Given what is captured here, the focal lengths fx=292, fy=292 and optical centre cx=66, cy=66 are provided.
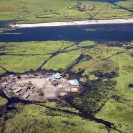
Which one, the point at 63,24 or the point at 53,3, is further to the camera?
the point at 53,3

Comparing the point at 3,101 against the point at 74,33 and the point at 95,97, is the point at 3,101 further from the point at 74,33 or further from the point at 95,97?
the point at 74,33

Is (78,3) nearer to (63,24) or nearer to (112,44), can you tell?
(63,24)

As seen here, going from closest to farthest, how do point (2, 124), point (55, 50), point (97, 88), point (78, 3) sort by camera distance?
point (2, 124) < point (97, 88) < point (55, 50) < point (78, 3)

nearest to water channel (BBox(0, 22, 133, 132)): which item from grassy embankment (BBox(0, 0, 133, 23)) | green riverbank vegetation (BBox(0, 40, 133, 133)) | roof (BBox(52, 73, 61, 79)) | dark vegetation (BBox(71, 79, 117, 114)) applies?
green riverbank vegetation (BBox(0, 40, 133, 133))

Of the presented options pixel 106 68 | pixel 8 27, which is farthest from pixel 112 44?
pixel 8 27

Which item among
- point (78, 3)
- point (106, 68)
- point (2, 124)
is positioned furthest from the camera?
point (78, 3)

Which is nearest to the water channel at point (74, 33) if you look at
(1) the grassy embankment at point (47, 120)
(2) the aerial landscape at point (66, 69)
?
(2) the aerial landscape at point (66, 69)
